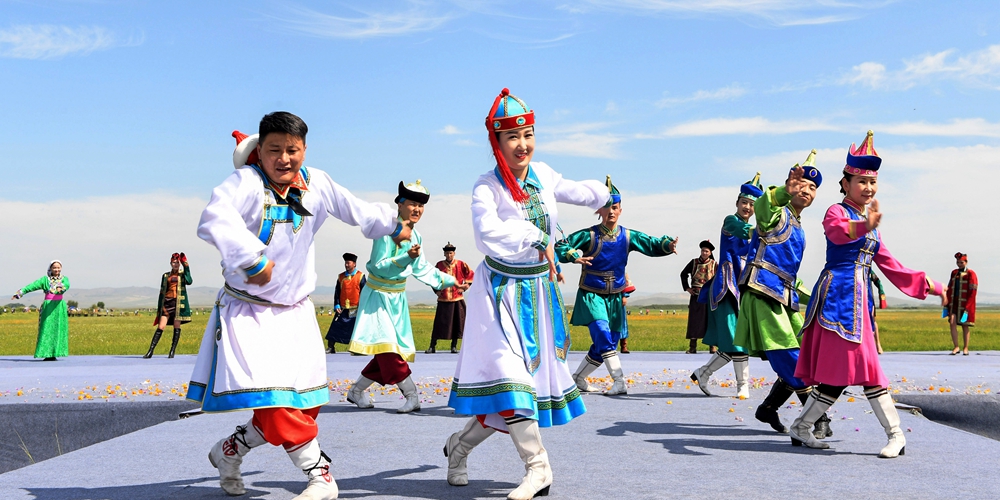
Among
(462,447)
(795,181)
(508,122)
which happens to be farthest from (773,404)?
(508,122)

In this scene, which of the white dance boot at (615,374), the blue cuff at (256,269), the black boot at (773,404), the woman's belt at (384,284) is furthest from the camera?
the white dance boot at (615,374)

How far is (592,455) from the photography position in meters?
6.59

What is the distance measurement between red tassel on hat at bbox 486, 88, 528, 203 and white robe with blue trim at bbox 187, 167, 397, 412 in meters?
1.02

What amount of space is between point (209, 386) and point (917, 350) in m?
19.1

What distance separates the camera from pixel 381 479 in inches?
225

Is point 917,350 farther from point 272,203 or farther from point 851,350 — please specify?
point 272,203

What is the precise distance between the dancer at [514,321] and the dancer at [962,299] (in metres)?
15.5

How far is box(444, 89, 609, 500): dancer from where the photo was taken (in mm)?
5020

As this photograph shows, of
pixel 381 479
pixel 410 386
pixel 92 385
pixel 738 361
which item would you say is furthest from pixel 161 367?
pixel 381 479

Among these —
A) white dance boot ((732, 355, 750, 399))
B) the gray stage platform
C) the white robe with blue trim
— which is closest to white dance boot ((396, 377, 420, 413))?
the gray stage platform

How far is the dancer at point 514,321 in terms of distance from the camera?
16.5 ft

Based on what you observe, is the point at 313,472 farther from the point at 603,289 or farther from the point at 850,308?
the point at 603,289

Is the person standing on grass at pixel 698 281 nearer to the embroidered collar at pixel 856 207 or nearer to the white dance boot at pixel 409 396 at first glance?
the white dance boot at pixel 409 396

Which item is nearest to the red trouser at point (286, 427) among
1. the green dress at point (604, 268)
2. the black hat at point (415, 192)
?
the black hat at point (415, 192)
